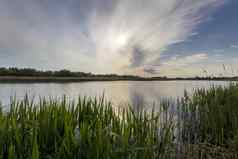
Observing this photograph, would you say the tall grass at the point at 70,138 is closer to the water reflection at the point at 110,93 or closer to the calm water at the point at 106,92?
the water reflection at the point at 110,93

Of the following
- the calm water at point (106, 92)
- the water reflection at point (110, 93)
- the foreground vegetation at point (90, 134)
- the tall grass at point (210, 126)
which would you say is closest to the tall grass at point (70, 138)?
the foreground vegetation at point (90, 134)

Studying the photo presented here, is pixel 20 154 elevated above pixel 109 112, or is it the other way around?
pixel 109 112

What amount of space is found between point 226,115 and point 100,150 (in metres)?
4.62

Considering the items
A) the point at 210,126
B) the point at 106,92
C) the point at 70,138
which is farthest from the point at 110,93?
the point at 70,138

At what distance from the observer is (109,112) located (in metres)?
4.00

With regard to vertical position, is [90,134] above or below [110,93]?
above

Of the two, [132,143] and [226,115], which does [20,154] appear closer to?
[132,143]

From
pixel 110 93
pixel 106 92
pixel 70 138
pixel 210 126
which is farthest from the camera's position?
pixel 106 92

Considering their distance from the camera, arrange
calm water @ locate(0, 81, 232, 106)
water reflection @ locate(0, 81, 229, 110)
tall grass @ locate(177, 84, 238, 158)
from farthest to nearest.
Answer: calm water @ locate(0, 81, 232, 106) < water reflection @ locate(0, 81, 229, 110) < tall grass @ locate(177, 84, 238, 158)

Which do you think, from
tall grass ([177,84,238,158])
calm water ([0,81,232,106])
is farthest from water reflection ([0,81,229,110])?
tall grass ([177,84,238,158])

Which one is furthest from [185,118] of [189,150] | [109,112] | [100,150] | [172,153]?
[100,150]

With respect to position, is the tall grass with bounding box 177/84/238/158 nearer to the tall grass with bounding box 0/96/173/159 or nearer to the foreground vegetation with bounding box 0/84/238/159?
the foreground vegetation with bounding box 0/84/238/159

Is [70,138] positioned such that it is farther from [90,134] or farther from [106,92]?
[106,92]

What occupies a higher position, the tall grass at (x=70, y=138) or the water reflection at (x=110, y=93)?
the tall grass at (x=70, y=138)
